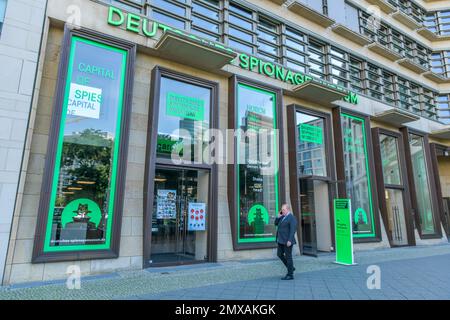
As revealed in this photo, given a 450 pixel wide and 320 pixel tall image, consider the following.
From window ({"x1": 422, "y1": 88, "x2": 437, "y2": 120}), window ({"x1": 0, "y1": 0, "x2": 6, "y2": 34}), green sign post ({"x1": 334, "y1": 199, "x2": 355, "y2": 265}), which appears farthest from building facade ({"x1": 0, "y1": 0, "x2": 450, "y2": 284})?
window ({"x1": 422, "y1": 88, "x2": 437, "y2": 120})

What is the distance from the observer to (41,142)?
6992mm

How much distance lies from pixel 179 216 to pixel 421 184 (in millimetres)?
14010

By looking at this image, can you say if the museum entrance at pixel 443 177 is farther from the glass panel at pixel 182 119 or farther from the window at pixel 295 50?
the glass panel at pixel 182 119

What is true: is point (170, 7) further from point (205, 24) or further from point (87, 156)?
point (87, 156)

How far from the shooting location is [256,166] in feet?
33.8

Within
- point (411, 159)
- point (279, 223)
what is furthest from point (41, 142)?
point (411, 159)

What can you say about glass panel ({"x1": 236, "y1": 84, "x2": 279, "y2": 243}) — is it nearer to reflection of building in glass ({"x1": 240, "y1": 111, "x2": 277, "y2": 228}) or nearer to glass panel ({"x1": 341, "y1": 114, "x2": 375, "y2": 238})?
reflection of building in glass ({"x1": 240, "y1": 111, "x2": 277, "y2": 228})

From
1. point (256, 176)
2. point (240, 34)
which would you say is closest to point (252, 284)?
point (256, 176)

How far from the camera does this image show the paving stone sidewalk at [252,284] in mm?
5598

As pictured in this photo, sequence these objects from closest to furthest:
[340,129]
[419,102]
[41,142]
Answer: [41,142] < [340,129] < [419,102]

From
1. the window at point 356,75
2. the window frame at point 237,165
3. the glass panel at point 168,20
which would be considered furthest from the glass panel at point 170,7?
the window at point 356,75
